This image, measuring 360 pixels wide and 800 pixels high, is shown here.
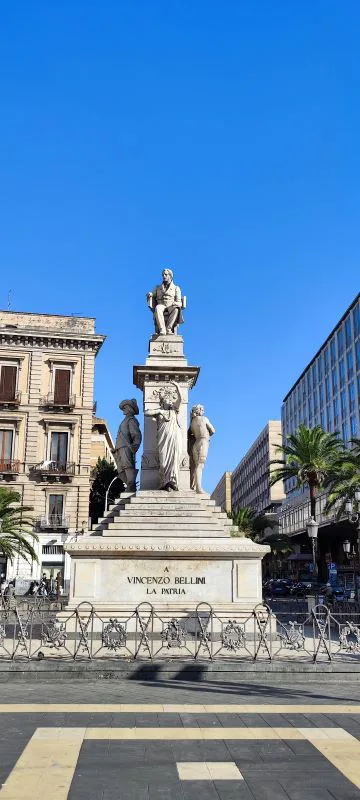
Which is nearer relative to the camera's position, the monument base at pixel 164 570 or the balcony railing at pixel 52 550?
the monument base at pixel 164 570

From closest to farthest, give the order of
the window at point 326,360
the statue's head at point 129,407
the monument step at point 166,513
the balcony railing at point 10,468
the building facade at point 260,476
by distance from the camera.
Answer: the monument step at point 166,513 → the statue's head at point 129,407 → the balcony railing at point 10,468 → the window at point 326,360 → the building facade at point 260,476

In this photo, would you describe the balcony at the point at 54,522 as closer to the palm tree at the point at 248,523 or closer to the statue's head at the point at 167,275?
the palm tree at the point at 248,523

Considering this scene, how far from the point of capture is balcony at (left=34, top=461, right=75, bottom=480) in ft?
148

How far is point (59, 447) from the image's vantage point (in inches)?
1838

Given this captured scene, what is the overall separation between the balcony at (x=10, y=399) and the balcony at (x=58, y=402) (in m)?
1.66

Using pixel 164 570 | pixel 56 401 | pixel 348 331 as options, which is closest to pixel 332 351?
pixel 348 331

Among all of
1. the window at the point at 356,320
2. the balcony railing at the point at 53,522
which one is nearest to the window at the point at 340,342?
the window at the point at 356,320

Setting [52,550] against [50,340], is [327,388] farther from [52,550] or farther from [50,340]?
[52,550]

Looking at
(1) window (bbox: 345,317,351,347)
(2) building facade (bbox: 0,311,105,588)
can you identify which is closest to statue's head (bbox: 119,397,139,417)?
(2) building facade (bbox: 0,311,105,588)

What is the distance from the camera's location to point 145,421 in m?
18.3

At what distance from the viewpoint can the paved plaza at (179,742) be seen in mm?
5789

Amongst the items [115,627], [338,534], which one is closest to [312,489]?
[338,534]

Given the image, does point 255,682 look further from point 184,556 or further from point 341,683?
point 184,556

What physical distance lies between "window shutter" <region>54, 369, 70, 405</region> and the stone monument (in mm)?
28859
